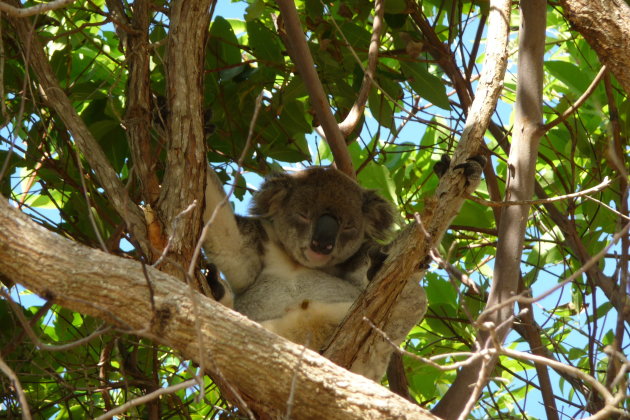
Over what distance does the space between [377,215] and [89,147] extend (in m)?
1.62

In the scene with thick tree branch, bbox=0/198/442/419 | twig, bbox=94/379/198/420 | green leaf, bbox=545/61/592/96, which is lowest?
twig, bbox=94/379/198/420

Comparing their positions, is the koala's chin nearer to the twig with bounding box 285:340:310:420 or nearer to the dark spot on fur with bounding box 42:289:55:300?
the twig with bounding box 285:340:310:420

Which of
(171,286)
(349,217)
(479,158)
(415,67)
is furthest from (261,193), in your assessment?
(171,286)

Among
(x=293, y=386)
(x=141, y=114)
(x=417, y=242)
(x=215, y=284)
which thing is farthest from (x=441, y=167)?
(x=293, y=386)

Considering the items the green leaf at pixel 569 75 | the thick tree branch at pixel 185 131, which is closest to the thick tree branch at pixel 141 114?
the thick tree branch at pixel 185 131

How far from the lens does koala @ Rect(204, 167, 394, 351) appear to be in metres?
3.57

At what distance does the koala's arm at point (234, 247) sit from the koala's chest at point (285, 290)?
0.05 metres

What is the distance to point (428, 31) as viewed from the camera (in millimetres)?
4141

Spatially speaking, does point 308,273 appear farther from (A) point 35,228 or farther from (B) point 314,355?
(A) point 35,228

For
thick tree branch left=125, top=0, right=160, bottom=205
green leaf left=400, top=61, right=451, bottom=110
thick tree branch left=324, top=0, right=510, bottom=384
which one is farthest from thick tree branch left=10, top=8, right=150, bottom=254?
green leaf left=400, top=61, right=451, bottom=110

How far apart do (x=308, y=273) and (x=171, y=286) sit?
1.69 meters

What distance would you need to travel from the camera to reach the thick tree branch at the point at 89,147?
2.78 metres

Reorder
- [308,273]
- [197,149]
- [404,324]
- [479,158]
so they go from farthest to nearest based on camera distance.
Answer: [308,273], [404,324], [479,158], [197,149]

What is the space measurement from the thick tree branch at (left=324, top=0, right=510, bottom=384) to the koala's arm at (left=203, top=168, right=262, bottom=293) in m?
0.87
